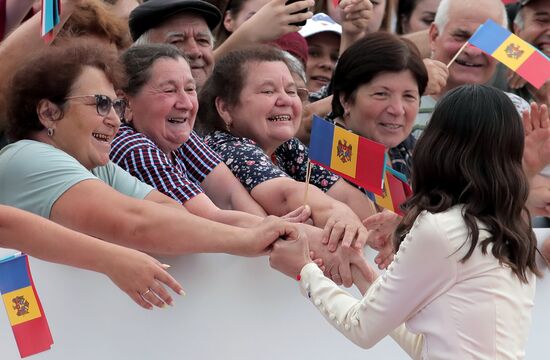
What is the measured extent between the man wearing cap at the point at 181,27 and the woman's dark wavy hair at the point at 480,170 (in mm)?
2605

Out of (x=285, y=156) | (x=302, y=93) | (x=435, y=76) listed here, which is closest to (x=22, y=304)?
(x=285, y=156)

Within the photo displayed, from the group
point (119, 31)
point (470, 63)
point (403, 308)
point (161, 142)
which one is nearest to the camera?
point (403, 308)

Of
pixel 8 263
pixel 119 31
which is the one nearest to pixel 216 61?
pixel 119 31

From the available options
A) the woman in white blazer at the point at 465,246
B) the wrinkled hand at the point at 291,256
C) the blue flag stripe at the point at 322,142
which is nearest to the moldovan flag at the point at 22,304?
the wrinkled hand at the point at 291,256

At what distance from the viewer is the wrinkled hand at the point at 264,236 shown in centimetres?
461

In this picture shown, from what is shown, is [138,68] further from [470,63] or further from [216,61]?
[470,63]

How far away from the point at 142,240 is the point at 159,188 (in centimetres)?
62

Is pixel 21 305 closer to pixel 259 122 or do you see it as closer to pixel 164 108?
pixel 164 108

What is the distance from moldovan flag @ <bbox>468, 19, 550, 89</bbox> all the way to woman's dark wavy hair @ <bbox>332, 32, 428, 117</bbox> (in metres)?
0.64

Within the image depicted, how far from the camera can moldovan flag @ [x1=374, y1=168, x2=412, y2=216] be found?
4949mm

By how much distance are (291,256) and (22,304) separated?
3.34ft

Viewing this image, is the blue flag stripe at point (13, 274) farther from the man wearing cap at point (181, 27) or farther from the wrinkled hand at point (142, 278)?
the man wearing cap at point (181, 27)

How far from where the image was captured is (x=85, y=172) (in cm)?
457

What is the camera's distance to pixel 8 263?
13.2 ft
